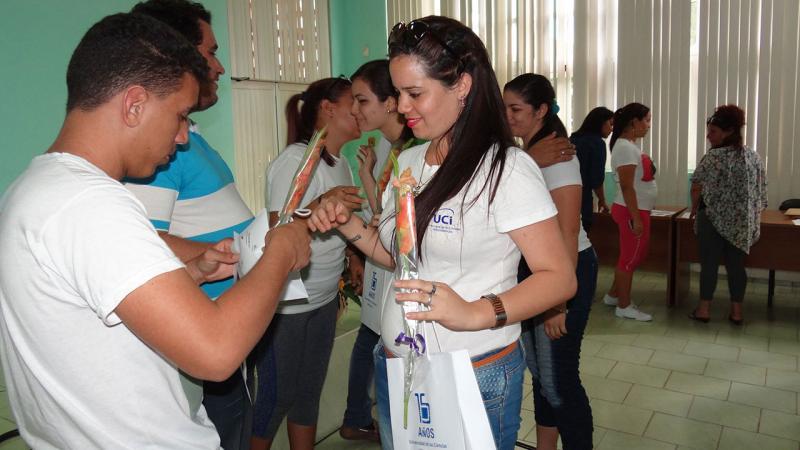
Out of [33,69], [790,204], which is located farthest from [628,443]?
[33,69]

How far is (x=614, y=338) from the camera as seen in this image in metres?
4.27

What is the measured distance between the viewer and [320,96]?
7.80 ft

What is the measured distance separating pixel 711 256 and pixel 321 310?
3736 millimetres

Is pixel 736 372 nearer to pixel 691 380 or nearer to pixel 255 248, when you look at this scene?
pixel 691 380

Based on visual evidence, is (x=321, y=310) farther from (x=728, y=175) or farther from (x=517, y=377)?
(x=728, y=175)

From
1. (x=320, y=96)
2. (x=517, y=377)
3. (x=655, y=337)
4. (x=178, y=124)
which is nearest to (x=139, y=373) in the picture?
(x=178, y=124)

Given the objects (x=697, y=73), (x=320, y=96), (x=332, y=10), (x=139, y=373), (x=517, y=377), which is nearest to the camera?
(x=139, y=373)

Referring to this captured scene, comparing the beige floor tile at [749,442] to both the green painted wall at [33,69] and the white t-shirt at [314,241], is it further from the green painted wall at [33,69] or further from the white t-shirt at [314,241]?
the green painted wall at [33,69]

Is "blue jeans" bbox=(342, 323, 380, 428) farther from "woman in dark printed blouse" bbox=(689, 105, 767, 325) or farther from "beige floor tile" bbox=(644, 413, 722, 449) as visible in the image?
"woman in dark printed blouse" bbox=(689, 105, 767, 325)

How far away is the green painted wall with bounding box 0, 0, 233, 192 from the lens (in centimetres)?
400

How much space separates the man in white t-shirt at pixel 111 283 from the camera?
801 millimetres

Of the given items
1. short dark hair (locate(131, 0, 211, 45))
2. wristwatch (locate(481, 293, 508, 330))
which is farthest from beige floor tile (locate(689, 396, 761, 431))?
short dark hair (locate(131, 0, 211, 45))

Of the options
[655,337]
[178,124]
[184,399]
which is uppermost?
[178,124]

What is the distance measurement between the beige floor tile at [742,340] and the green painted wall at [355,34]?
447 cm
